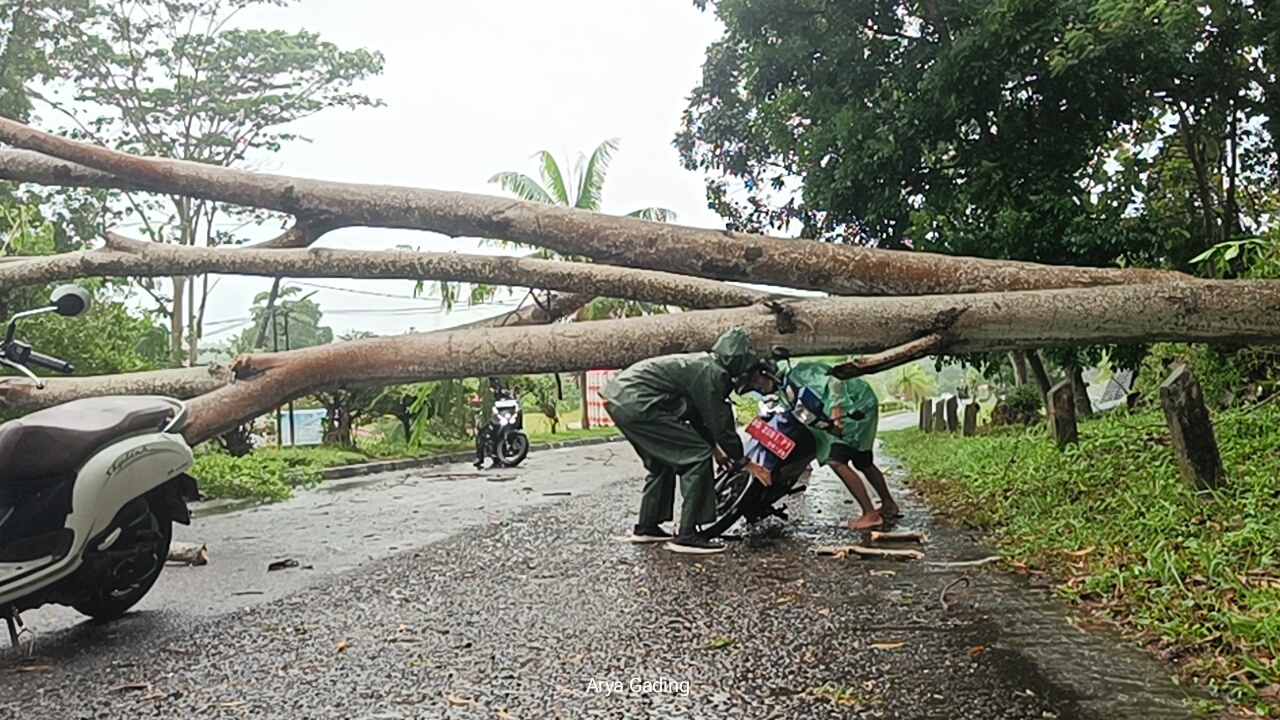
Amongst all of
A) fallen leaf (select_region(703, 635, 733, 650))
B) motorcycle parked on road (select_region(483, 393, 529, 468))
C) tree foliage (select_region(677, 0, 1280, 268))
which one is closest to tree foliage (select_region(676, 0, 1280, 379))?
tree foliage (select_region(677, 0, 1280, 268))

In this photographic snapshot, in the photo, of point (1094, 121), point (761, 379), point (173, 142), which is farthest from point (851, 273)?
point (173, 142)

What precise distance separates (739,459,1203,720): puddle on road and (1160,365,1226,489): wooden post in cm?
134

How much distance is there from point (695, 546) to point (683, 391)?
3.22ft

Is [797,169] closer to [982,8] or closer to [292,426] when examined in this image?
[982,8]

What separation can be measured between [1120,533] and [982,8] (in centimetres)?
696

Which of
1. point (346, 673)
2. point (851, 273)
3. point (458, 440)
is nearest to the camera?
point (346, 673)

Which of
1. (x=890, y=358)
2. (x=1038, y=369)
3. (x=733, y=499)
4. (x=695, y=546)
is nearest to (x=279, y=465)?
(x=733, y=499)

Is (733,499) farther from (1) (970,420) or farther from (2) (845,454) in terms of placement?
(1) (970,420)

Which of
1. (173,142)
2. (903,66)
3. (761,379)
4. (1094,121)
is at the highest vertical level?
(173,142)

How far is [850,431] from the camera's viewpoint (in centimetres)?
696

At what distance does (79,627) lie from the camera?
4.55m

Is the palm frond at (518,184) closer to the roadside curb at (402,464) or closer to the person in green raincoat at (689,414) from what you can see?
the roadside curb at (402,464)

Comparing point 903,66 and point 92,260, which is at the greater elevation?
point 903,66

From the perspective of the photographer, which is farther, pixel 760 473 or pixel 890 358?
pixel 760 473
